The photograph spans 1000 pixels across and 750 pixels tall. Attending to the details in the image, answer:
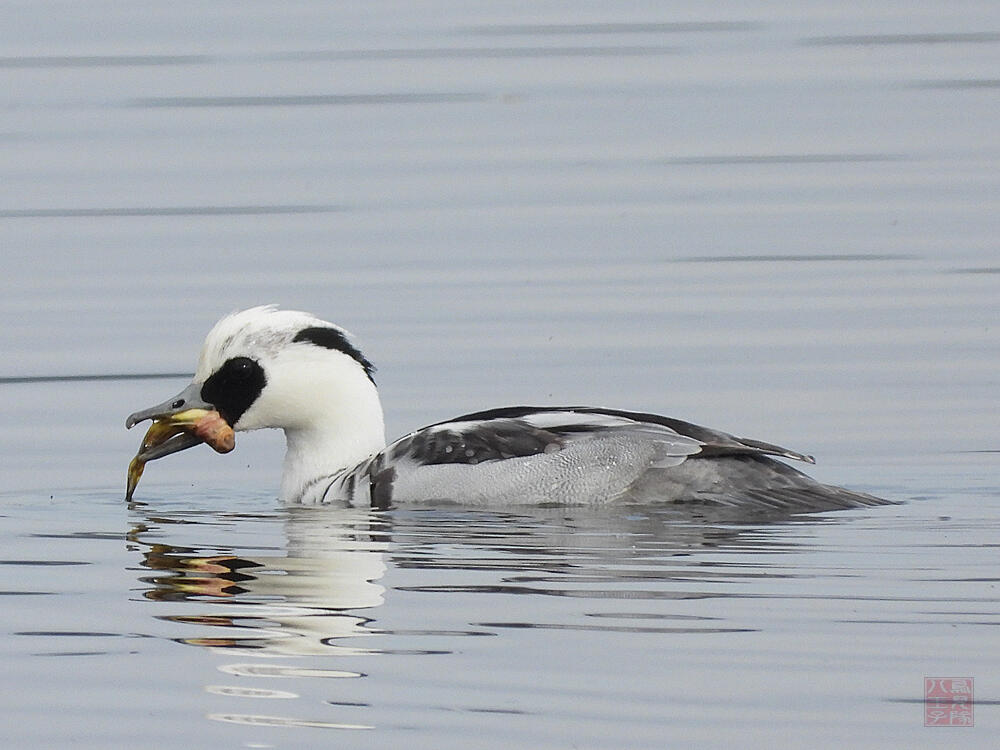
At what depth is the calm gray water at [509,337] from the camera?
834 cm

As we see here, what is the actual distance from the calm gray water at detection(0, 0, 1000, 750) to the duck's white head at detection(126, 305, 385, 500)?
15.0 inches

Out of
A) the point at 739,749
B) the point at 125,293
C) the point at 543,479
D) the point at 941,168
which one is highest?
the point at 941,168

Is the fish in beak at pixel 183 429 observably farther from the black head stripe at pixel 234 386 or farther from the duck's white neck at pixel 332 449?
the duck's white neck at pixel 332 449

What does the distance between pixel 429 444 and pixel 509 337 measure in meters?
3.47

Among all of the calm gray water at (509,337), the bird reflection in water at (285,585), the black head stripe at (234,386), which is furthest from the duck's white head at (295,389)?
the bird reflection in water at (285,585)

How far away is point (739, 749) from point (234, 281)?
10038 mm

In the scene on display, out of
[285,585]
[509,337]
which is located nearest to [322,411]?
[285,585]

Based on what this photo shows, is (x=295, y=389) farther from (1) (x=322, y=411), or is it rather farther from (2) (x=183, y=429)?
(2) (x=183, y=429)

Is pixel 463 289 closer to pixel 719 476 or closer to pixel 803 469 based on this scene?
pixel 803 469

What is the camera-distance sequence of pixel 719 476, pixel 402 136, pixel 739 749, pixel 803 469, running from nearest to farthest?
pixel 739 749 → pixel 719 476 → pixel 803 469 → pixel 402 136

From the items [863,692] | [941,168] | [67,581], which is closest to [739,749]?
[863,692]

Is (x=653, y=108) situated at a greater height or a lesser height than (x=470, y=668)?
greater

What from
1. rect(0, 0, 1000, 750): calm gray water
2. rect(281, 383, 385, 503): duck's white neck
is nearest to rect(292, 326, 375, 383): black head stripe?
rect(281, 383, 385, 503): duck's white neck

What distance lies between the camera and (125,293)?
16.7 meters
